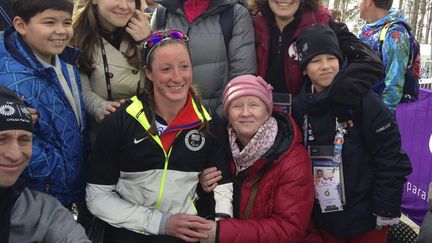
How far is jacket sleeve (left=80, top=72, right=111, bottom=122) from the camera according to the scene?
2.91m

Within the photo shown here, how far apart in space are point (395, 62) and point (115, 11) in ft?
9.58

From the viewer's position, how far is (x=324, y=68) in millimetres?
2840

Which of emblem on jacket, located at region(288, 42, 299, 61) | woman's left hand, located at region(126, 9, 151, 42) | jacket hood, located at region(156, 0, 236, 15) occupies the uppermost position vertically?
jacket hood, located at region(156, 0, 236, 15)

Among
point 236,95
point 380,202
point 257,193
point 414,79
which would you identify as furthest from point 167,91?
point 414,79

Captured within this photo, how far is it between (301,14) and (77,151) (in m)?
1.92

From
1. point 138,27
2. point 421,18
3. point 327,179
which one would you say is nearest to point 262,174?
point 327,179

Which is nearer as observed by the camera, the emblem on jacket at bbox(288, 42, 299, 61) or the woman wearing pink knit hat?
the woman wearing pink knit hat

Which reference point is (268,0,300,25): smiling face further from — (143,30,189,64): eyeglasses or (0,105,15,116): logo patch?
(0,105,15,116): logo patch

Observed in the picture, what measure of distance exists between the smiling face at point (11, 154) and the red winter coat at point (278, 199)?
1230 millimetres

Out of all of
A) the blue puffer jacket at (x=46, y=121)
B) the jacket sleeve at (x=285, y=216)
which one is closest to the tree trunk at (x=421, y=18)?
the jacket sleeve at (x=285, y=216)

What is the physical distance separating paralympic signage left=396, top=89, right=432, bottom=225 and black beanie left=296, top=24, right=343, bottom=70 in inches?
104

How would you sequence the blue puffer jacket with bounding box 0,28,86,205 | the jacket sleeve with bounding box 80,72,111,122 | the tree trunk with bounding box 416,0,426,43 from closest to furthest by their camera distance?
1. the blue puffer jacket with bounding box 0,28,86,205
2. the jacket sleeve with bounding box 80,72,111,122
3. the tree trunk with bounding box 416,0,426,43

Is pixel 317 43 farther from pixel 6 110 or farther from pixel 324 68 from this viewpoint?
pixel 6 110

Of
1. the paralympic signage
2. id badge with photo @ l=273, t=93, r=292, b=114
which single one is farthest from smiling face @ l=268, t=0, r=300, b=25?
the paralympic signage
